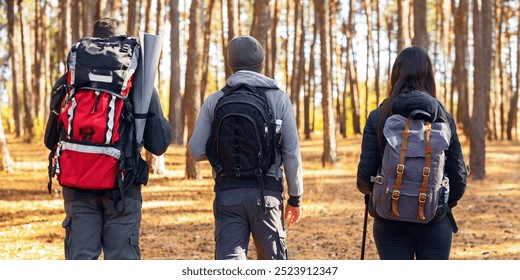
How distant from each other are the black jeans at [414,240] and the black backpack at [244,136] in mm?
861

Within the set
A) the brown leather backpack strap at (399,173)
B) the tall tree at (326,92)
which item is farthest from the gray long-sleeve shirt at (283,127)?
the tall tree at (326,92)

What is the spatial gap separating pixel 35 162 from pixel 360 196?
11271 mm

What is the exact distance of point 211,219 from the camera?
12.4m

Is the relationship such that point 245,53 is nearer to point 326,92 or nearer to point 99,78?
point 99,78

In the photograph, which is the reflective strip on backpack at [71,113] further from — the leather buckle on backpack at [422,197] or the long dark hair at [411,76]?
the leather buckle on backpack at [422,197]

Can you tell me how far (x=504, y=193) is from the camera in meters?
15.8

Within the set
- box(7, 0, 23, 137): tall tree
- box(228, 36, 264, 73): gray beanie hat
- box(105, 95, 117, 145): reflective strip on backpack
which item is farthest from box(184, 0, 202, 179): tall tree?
box(7, 0, 23, 137): tall tree

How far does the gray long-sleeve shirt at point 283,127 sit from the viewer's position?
14.8 feet

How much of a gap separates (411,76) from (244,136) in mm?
1097

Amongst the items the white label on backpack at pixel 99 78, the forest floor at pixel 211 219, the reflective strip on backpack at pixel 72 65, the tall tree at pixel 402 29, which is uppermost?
the tall tree at pixel 402 29

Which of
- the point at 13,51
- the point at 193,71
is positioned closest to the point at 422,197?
the point at 193,71

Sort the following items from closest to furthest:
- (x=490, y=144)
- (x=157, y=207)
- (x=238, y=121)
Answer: (x=238, y=121)
(x=157, y=207)
(x=490, y=144)
